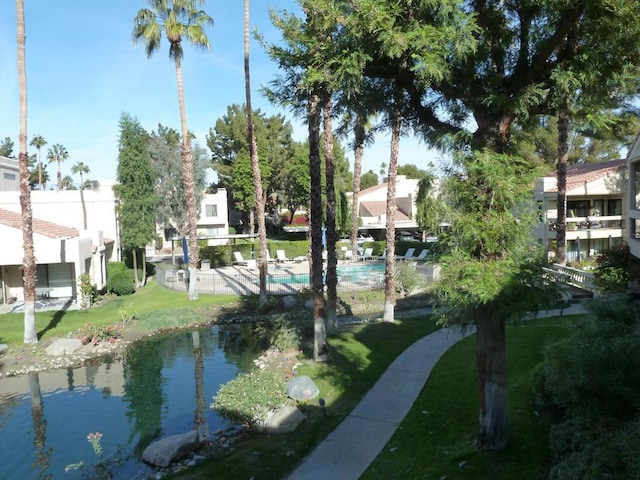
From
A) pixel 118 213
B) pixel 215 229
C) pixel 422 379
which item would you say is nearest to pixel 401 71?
pixel 422 379

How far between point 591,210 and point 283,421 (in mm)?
26996

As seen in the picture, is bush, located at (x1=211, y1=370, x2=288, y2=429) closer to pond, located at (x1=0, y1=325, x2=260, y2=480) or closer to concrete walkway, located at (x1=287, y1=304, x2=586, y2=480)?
pond, located at (x1=0, y1=325, x2=260, y2=480)

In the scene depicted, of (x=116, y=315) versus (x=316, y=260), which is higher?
(x=316, y=260)

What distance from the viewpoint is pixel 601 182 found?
99.0 ft

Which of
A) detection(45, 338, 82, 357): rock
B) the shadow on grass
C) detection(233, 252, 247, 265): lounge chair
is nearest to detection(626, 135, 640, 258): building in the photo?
detection(45, 338, 82, 357): rock

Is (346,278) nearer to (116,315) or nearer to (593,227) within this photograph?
(116,315)

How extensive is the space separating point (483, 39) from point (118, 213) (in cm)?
3121

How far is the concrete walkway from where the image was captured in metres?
9.50

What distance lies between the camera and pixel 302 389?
13.1m

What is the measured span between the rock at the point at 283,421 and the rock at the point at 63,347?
10706 millimetres

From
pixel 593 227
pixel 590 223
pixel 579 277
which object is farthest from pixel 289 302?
pixel 593 227

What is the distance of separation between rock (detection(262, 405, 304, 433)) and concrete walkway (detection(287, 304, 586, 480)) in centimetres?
100

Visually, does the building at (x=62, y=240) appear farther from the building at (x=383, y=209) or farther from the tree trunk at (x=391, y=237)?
the building at (x=383, y=209)

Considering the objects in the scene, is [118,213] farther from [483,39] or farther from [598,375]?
[598,375]
